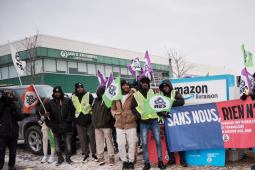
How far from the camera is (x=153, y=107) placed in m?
5.82

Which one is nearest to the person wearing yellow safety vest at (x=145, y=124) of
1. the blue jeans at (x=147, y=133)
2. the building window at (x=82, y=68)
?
the blue jeans at (x=147, y=133)

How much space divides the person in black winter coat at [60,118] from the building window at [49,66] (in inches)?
859

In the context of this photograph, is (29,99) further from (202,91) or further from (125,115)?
(202,91)

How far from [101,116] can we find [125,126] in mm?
919

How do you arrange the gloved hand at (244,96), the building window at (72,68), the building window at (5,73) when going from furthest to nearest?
the building window at (5,73) → the building window at (72,68) → the gloved hand at (244,96)

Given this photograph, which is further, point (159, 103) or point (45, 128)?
point (45, 128)

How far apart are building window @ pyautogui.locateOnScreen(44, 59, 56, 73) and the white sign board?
23721mm

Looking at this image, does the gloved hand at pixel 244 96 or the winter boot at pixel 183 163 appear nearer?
the gloved hand at pixel 244 96

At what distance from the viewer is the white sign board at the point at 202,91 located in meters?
6.25

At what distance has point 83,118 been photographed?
7.32m

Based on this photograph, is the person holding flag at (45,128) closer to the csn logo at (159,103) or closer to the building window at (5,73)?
the csn logo at (159,103)

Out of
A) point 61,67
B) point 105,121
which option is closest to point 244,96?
point 105,121

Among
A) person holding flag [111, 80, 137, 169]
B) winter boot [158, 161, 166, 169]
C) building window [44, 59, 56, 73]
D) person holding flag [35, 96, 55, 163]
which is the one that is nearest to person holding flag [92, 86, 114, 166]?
person holding flag [111, 80, 137, 169]

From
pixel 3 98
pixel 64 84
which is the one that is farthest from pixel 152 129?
pixel 64 84
